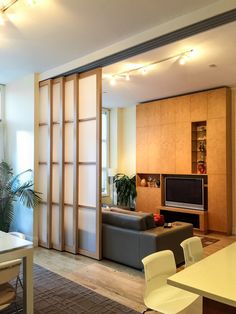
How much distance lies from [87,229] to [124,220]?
0.77 m

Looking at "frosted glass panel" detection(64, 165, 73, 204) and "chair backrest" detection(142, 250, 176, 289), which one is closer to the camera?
"chair backrest" detection(142, 250, 176, 289)

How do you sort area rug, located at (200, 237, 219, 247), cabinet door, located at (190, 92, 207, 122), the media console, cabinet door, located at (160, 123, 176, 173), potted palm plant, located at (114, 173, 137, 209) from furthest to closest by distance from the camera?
potted palm plant, located at (114, 173, 137, 209) < cabinet door, located at (160, 123, 176, 173) < cabinet door, located at (190, 92, 207, 122) < the media console < area rug, located at (200, 237, 219, 247)

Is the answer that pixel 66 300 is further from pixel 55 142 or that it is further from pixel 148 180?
pixel 148 180

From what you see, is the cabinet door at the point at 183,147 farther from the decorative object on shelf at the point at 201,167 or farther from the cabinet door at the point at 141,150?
the cabinet door at the point at 141,150

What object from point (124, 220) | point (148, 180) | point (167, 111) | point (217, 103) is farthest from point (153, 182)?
point (124, 220)

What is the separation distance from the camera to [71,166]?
492cm

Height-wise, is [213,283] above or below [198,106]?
below

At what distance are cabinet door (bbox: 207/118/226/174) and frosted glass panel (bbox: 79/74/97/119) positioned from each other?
287 cm

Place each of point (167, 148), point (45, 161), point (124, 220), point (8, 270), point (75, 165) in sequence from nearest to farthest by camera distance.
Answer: point (8, 270)
point (124, 220)
point (75, 165)
point (45, 161)
point (167, 148)

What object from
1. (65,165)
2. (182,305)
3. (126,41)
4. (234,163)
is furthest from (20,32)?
(234,163)

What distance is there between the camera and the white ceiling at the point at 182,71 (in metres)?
3.84

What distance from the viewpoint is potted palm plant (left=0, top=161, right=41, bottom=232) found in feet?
16.7

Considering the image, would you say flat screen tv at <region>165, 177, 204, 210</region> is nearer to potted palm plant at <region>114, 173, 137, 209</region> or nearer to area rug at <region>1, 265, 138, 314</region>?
potted palm plant at <region>114, 173, 137, 209</region>

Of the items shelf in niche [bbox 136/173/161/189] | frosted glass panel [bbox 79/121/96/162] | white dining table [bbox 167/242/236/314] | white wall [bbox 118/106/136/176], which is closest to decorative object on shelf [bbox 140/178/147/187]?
shelf in niche [bbox 136/173/161/189]
